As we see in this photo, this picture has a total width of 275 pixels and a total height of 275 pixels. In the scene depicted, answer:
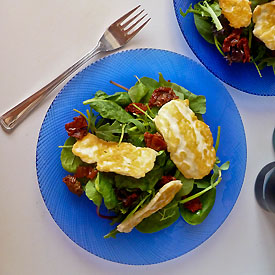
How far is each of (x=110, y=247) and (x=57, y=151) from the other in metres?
0.32

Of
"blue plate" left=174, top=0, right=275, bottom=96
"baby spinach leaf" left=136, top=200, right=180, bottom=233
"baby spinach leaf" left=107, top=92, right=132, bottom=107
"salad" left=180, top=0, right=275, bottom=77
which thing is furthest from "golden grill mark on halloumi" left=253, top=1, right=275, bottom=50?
"baby spinach leaf" left=136, top=200, right=180, bottom=233

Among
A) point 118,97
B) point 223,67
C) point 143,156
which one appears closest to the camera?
point 143,156

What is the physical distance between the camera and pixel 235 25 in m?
1.20

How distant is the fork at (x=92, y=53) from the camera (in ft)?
4.00

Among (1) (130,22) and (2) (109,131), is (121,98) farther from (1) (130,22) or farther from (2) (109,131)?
(1) (130,22)

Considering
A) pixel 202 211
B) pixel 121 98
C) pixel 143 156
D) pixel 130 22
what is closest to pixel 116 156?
pixel 143 156

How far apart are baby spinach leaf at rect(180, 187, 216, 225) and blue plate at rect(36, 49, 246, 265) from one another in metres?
0.05

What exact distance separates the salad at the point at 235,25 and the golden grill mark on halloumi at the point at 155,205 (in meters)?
0.43

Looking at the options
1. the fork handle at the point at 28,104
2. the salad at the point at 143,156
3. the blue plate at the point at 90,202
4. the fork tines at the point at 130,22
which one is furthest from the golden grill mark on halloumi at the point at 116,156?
the fork tines at the point at 130,22

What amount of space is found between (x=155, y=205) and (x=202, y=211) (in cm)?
17

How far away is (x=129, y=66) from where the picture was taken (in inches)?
47.4

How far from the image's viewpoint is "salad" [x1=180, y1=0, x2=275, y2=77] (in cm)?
119

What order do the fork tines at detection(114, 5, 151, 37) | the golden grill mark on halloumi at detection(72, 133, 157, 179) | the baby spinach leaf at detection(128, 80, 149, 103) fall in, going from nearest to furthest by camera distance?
1. the golden grill mark on halloumi at detection(72, 133, 157, 179)
2. the baby spinach leaf at detection(128, 80, 149, 103)
3. the fork tines at detection(114, 5, 151, 37)

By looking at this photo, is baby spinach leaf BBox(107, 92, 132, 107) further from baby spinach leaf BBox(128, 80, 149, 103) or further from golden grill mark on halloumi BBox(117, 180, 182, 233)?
golden grill mark on halloumi BBox(117, 180, 182, 233)
